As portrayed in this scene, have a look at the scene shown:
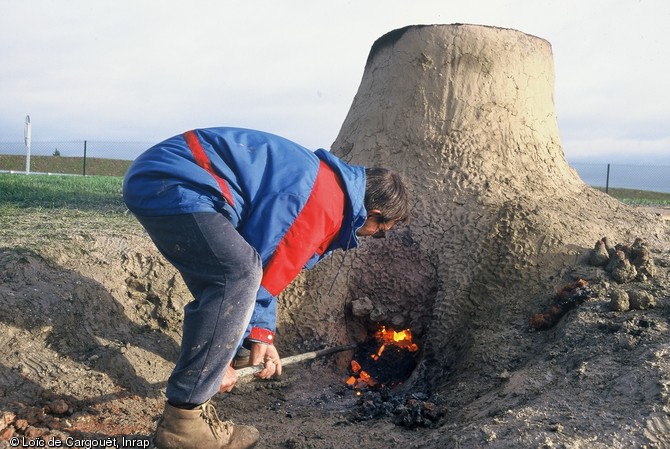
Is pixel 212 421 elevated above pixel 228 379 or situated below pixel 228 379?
below

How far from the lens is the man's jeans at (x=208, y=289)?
250cm

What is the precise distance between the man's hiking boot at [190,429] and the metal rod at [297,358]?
9.2 inches

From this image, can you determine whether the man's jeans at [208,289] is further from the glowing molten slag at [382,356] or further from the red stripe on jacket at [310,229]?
the glowing molten slag at [382,356]

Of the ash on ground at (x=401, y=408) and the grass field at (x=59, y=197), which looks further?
the grass field at (x=59, y=197)

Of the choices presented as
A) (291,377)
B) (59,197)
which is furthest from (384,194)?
(59,197)

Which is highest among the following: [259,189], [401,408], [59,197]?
[259,189]

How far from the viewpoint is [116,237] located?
436 centimetres

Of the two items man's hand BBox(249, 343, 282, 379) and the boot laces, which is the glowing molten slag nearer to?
man's hand BBox(249, 343, 282, 379)

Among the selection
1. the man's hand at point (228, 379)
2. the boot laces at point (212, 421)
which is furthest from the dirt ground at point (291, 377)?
the man's hand at point (228, 379)

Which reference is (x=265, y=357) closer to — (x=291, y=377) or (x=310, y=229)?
(x=310, y=229)

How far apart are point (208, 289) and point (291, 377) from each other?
5.56ft

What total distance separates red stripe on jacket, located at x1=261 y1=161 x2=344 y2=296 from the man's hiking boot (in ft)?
1.95

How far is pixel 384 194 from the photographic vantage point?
9.23 feet

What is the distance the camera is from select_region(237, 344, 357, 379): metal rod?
3008 millimetres
